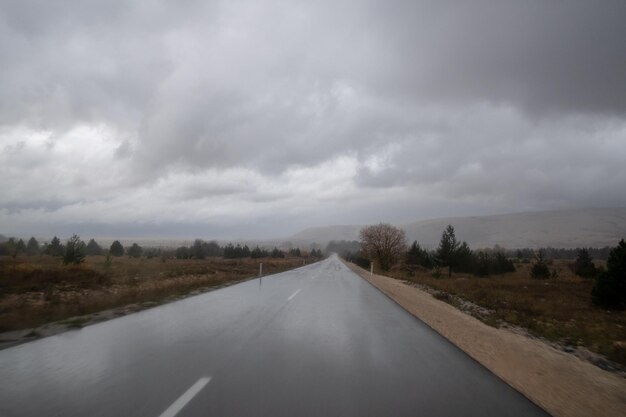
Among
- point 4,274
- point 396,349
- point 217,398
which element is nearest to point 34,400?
point 217,398

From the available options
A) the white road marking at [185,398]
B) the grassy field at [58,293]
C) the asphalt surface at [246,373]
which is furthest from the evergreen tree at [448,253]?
the white road marking at [185,398]

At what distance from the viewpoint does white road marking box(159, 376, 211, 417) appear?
430 cm

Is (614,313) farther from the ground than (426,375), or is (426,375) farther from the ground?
(426,375)

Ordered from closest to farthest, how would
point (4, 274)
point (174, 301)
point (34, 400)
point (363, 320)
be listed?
point (34, 400)
point (363, 320)
point (174, 301)
point (4, 274)

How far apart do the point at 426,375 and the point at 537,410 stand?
159cm

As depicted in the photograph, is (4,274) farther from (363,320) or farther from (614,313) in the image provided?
(614,313)

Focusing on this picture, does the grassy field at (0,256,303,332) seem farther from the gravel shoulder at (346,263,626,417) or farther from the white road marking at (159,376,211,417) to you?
the gravel shoulder at (346,263,626,417)

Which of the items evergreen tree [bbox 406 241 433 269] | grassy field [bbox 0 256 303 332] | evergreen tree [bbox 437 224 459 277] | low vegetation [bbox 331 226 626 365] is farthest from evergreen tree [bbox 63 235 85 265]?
evergreen tree [bbox 406 241 433 269]

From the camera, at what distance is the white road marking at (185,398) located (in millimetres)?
4305

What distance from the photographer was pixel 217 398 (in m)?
4.78

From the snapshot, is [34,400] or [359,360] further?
[359,360]

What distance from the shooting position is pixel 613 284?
24.9 meters

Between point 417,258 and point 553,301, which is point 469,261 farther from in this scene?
point 553,301

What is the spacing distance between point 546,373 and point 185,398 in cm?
586
